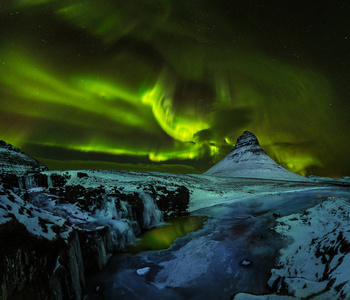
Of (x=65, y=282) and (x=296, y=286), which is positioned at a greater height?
(x=65, y=282)

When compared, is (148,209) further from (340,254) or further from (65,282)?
(340,254)

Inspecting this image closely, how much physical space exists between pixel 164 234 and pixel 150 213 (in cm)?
435

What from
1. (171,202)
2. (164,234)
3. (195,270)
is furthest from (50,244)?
(171,202)

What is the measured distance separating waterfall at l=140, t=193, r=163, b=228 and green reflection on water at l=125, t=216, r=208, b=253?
1.22 m

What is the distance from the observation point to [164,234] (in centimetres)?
1806

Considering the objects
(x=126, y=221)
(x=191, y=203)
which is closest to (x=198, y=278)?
(x=126, y=221)

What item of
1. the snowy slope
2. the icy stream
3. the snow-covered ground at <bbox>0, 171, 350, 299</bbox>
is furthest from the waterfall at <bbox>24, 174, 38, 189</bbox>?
the icy stream

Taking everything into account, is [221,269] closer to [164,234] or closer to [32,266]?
[164,234]

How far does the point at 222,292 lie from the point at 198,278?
166 cm

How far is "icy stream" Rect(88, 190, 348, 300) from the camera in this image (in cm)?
891

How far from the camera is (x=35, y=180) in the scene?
31938 mm

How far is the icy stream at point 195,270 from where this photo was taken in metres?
8.91

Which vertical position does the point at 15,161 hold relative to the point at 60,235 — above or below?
above

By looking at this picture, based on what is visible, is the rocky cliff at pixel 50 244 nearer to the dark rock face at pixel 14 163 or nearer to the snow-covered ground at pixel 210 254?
the snow-covered ground at pixel 210 254
